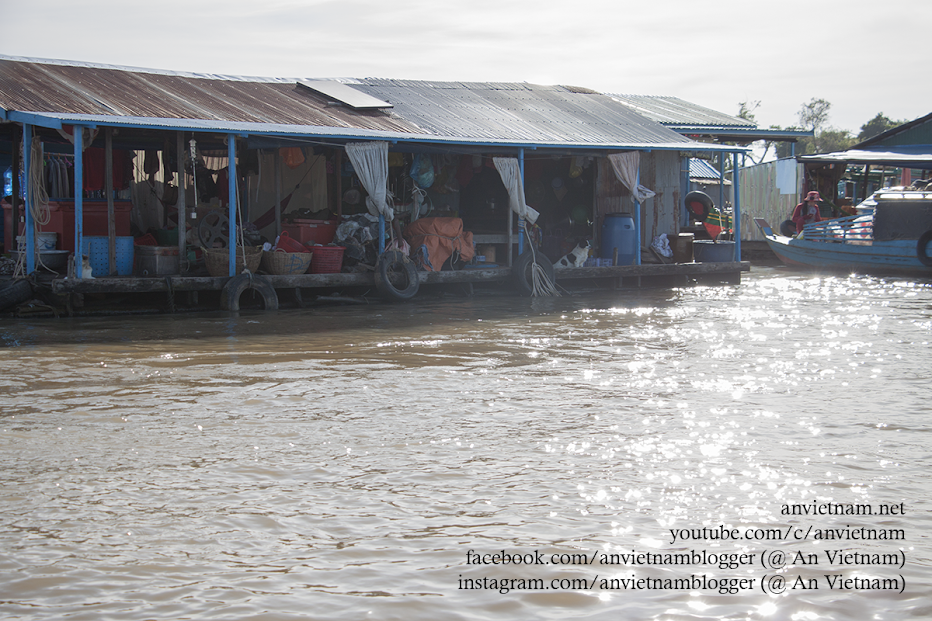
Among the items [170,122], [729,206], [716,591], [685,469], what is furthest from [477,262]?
[729,206]

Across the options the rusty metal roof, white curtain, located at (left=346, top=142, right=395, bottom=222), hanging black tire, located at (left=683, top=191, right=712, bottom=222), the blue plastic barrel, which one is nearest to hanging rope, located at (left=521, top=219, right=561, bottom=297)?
the rusty metal roof

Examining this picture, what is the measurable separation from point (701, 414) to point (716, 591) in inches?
118

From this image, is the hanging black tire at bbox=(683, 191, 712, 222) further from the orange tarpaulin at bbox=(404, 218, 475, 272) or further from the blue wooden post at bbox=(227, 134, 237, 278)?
the blue wooden post at bbox=(227, 134, 237, 278)

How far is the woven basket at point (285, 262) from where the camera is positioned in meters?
13.7

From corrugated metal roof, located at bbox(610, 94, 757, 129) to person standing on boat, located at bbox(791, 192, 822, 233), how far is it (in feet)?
9.77

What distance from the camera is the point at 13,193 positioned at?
45.1 ft

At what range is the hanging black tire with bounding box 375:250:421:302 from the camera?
14.3 meters

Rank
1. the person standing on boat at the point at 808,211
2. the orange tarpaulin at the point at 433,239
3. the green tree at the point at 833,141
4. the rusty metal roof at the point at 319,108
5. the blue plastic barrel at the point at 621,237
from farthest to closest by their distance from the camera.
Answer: the green tree at the point at 833,141 < the person standing on boat at the point at 808,211 < the blue plastic barrel at the point at 621,237 < the orange tarpaulin at the point at 433,239 < the rusty metal roof at the point at 319,108

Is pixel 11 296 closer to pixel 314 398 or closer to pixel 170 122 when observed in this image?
pixel 170 122

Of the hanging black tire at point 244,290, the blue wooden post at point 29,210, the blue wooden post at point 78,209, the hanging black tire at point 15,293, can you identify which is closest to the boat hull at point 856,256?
the hanging black tire at point 244,290

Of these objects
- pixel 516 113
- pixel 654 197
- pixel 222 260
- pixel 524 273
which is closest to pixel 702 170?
pixel 654 197

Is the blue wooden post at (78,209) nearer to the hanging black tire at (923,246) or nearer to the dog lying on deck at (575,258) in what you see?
the dog lying on deck at (575,258)

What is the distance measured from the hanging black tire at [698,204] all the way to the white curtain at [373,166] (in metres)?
10.8

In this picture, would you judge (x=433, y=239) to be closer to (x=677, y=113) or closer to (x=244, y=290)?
(x=244, y=290)
